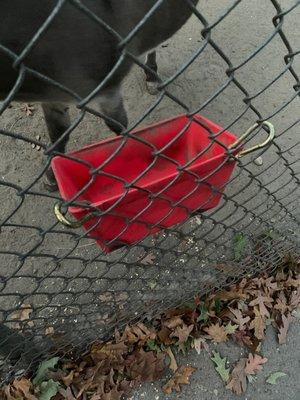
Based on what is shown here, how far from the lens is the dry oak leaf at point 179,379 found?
198 centimetres

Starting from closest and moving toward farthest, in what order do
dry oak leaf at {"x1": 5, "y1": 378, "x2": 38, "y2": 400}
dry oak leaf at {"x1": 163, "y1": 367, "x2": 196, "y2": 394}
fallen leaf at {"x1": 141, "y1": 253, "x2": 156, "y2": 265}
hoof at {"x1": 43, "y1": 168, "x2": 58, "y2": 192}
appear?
dry oak leaf at {"x1": 5, "y1": 378, "x2": 38, "y2": 400} → dry oak leaf at {"x1": 163, "y1": 367, "x2": 196, "y2": 394} → fallen leaf at {"x1": 141, "y1": 253, "x2": 156, "y2": 265} → hoof at {"x1": 43, "y1": 168, "x2": 58, "y2": 192}

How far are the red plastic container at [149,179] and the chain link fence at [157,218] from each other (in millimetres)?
11

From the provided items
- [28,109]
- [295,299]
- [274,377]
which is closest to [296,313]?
[295,299]

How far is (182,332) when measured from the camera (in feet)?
6.71

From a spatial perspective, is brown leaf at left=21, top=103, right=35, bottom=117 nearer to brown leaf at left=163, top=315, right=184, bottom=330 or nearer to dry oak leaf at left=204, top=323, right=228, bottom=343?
brown leaf at left=163, top=315, right=184, bottom=330

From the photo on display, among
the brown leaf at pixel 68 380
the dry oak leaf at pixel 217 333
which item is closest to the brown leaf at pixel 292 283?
the dry oak leaf at pixel 217 333

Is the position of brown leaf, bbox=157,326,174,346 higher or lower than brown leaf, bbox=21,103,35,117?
higher

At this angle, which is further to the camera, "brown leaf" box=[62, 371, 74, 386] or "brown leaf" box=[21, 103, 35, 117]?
"brown leaf" box=[21, 103, 35, 117]

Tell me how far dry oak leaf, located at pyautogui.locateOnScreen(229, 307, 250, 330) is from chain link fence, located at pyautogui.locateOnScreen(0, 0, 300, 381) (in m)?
0.14

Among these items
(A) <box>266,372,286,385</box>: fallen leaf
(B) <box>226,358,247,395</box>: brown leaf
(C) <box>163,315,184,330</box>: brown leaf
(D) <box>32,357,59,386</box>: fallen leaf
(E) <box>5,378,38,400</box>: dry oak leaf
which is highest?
(A) <box>266,372,286,385</box>: fallen leaf

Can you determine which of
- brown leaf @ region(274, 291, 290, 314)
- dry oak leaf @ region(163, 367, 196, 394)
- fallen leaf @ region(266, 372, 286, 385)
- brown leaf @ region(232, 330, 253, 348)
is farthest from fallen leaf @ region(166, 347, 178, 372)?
brown leaf @ region(274, 291, 290, 314)

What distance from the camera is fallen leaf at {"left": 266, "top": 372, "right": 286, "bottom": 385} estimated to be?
1.99m

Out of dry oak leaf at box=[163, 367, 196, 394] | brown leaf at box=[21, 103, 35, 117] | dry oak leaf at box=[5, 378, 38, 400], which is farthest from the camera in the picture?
brown leaf at box=[21, 103, 35, 117]

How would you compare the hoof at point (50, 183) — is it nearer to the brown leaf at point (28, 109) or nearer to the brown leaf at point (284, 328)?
the brown leaf at point (28, 109)
